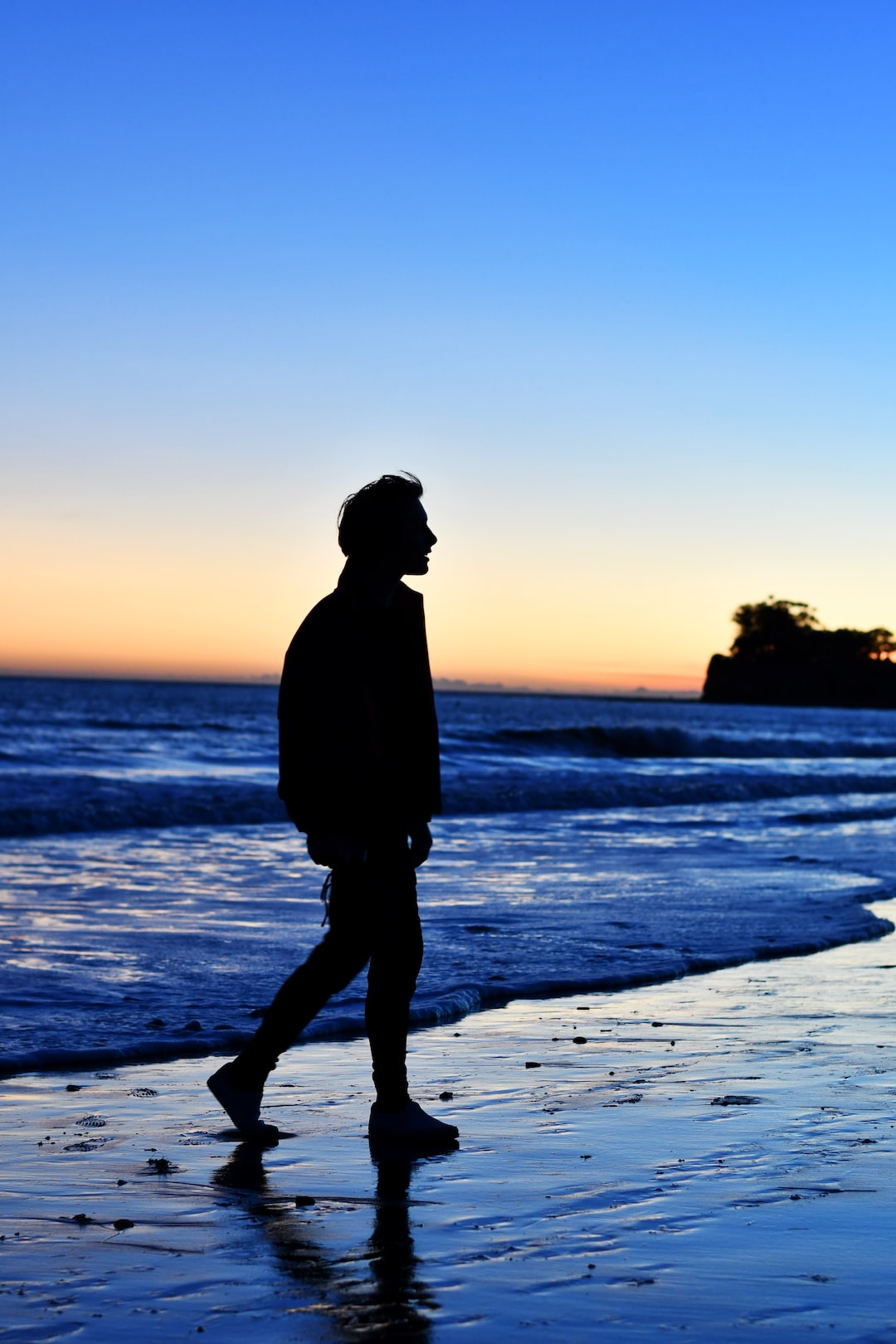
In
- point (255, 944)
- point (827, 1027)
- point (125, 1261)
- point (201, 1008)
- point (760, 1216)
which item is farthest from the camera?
point (255, 944)

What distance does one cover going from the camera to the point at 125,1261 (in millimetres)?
2459

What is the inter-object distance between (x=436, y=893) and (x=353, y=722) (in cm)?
558

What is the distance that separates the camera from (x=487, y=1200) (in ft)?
9.38

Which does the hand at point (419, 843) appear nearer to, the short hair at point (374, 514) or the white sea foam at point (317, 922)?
the short hair at point (374, 514)

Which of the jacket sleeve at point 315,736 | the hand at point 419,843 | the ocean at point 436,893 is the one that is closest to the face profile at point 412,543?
the jacket sleeve at point 315,736

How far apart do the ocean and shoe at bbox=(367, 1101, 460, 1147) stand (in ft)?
4.50

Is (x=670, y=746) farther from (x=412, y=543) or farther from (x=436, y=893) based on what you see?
(x=412, y=543)

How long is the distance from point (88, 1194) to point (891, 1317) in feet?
5.45

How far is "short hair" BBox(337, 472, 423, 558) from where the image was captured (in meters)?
3.46

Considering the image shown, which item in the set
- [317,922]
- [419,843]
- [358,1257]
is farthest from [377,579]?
[317,922]

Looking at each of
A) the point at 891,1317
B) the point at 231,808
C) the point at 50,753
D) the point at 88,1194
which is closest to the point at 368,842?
the point at 88,1194

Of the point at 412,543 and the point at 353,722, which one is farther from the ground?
the point at 412,543

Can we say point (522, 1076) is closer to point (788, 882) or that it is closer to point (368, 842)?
point (368, 842)

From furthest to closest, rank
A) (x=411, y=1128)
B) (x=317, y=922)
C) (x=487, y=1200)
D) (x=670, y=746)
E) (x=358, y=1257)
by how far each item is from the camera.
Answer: (x=670, y=746) → (x=317, y=922) → (x=411, y=1128) → (x=487, y=1200) → (x=358, y=1257)
